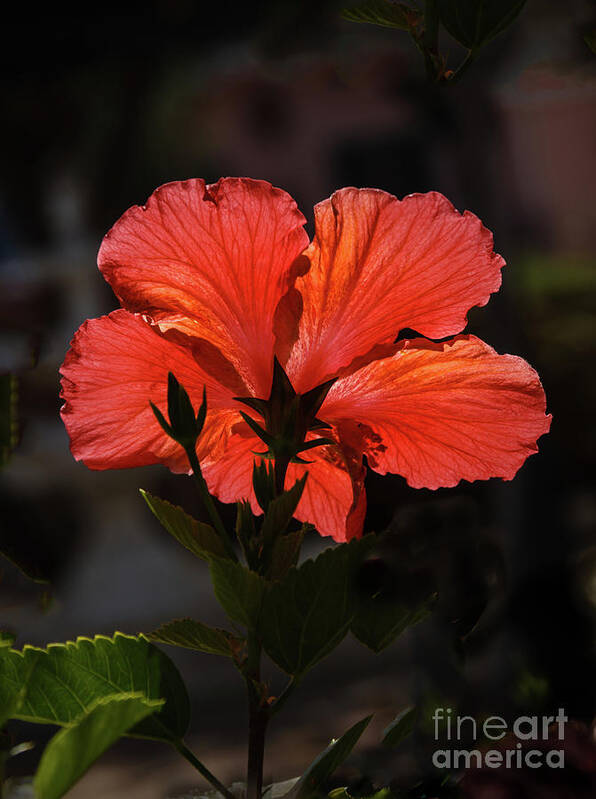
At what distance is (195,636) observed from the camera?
193 mm

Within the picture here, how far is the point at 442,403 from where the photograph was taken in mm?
205

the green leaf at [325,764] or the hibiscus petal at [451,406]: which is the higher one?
the hibiscus petal at [451,406]

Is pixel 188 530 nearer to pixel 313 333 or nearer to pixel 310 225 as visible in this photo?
pixel 313 333

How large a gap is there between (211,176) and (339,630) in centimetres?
244

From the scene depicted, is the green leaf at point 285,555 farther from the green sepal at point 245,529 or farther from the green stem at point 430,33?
the green stem at point 430,33

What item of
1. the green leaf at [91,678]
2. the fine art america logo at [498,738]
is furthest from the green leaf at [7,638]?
the fine art america logo at [498,738]

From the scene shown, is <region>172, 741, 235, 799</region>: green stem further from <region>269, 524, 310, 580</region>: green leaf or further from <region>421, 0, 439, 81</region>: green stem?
<region>421, 0, 439, 81</region>: green stem

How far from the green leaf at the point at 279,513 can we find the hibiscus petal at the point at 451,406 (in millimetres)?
37

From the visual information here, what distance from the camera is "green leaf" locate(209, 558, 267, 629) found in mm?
174

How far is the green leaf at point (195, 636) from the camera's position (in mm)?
190

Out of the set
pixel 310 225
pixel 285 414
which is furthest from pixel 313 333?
pixel 310 225

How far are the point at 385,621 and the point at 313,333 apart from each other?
7 cm

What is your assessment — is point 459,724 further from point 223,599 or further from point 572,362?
point 572,362

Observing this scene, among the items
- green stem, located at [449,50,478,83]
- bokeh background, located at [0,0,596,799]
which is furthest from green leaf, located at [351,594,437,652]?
green stem, located at [449,50,478,83]
